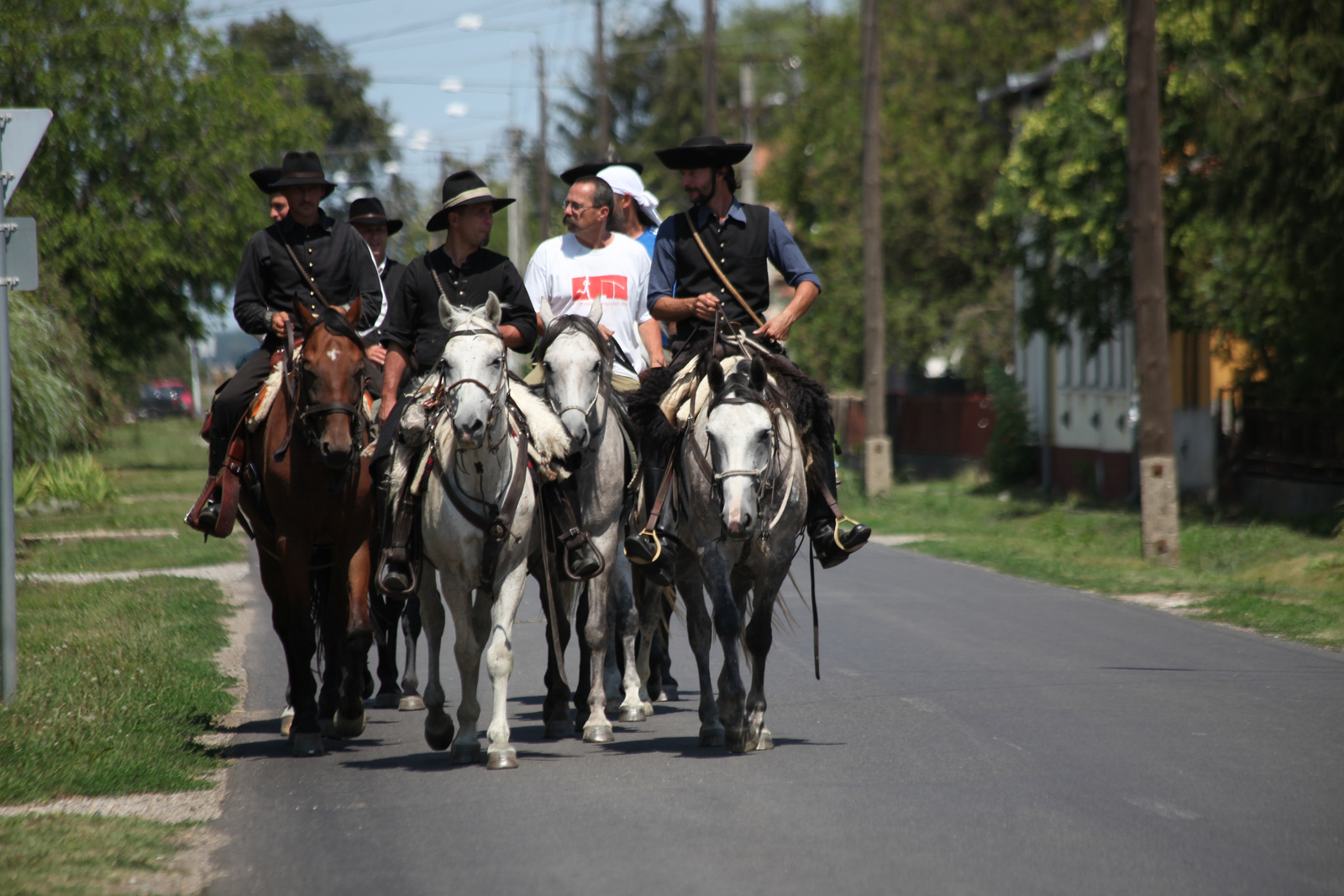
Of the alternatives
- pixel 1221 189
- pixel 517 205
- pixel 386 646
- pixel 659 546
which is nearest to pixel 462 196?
pixel 659 546

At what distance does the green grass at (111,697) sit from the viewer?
7.45 metres

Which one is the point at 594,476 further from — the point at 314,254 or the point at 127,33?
the point at 127,33

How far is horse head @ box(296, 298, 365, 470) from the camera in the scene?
7812mm

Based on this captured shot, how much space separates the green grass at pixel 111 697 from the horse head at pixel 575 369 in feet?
8.34

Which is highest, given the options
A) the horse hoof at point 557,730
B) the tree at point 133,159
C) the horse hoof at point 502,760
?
the tree at point 133,159

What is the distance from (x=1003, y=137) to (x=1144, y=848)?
137 feet

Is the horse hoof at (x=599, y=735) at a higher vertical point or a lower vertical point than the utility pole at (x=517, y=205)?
lower

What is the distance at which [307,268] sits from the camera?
9.00m

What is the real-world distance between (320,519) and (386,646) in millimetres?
1953

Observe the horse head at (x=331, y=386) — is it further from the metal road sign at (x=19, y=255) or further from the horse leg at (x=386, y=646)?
the metal road sign at (x=19, y=255)

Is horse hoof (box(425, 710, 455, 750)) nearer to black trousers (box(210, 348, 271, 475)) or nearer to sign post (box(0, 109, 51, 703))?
black trousers (box(210, 348, 271, 475))

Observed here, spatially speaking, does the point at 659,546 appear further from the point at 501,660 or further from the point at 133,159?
the point at 133,159

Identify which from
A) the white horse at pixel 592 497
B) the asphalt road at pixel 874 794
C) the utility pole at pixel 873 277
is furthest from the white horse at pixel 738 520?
the utility pole at pixel 873 277

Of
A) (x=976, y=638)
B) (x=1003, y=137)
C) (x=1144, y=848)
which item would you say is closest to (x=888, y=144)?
(x=1003, y=137)
